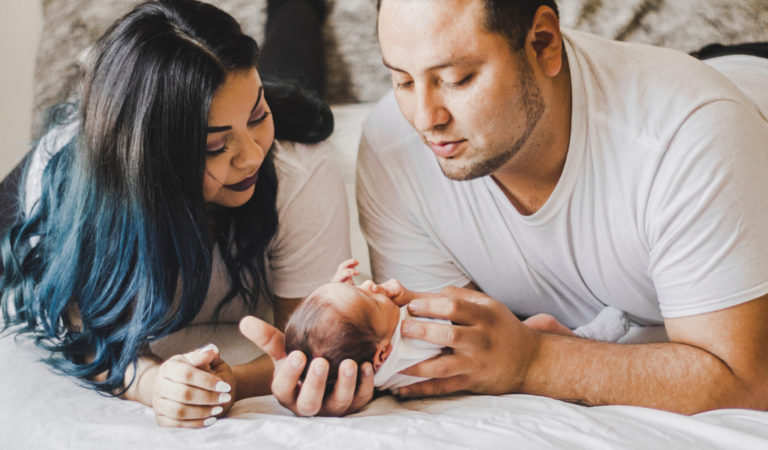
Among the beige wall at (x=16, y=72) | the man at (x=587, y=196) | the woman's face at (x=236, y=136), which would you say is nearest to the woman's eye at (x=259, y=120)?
the woman's face at (x=236, y=136)

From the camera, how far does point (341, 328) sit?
114 cm

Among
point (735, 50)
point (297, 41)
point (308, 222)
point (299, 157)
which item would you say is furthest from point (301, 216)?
point (735, 50)

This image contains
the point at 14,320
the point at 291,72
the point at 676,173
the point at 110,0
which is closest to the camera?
the point at 676,173

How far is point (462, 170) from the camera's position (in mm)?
1302

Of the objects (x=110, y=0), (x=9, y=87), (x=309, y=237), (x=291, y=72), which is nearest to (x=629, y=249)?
(x=309, y=237)

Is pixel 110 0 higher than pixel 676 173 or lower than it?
higher

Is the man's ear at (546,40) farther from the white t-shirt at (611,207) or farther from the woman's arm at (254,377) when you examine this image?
the woman's arm at (254,377)

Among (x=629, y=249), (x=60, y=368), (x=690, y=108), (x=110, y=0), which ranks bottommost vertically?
(x=60, y=368)

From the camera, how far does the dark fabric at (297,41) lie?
84.5 inches

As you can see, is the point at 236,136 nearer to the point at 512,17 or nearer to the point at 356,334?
the point at 356,334

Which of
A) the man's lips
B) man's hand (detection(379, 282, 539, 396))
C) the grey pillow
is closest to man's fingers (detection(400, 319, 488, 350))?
man's hand (detection(379, 282, 539, 396))

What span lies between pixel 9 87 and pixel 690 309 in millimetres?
2211

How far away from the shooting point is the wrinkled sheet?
1.03 m

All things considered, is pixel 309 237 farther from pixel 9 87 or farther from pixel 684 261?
pixel 9 87
